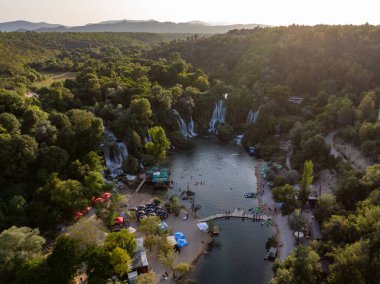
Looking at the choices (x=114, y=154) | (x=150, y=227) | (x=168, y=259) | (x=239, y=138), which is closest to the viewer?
(x=168, y=259)

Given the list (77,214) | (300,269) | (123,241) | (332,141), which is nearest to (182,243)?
(123,241)

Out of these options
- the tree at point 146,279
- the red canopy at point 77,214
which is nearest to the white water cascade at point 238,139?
the red canopy at point 77,214

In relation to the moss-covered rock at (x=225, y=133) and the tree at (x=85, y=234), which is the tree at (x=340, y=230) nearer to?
the tree at (x=85, y=234)

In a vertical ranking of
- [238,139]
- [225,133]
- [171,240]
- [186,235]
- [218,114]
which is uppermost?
[171,240]

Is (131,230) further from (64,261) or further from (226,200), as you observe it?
(226,200)

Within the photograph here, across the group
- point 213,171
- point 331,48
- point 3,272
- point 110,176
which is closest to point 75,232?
point 3,272
